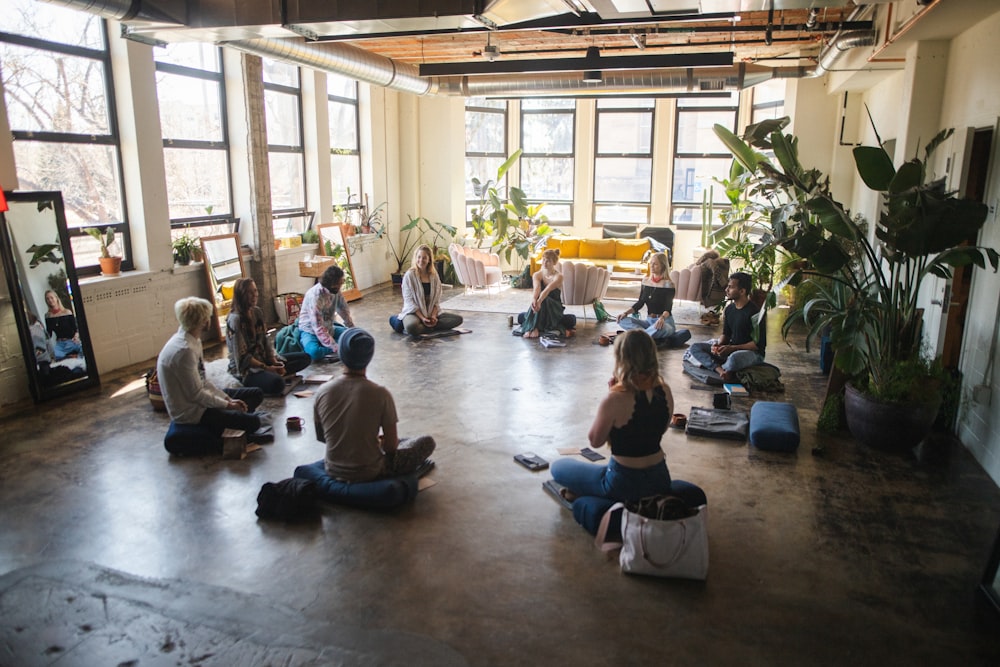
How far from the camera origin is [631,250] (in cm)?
1416

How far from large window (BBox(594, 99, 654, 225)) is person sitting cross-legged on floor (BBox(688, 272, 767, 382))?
8.11 meters

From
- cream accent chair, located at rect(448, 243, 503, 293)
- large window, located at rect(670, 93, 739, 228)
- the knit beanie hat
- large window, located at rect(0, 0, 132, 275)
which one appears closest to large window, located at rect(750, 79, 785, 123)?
large window, located at rect(670, 93, 739, 228)

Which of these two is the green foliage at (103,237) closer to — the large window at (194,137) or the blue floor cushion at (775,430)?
the large window at (194,137)

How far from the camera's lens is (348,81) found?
12.8 meters

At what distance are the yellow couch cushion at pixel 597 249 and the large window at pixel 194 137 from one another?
6934mm

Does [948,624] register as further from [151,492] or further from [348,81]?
[348,81]

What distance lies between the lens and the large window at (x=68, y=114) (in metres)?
7.08

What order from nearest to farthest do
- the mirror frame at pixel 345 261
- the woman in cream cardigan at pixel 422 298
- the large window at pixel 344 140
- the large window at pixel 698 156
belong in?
the woman in cream cardigan at pixel 422 298
the mirror frame at pixel 345 261
the large window at pixel 344 140
the large window at pixel 698 156

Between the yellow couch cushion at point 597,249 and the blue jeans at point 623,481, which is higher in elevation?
the yellow couch cushion at point 597,249

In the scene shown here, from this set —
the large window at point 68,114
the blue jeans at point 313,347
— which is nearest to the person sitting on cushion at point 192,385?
the blue jeans at point 313,347

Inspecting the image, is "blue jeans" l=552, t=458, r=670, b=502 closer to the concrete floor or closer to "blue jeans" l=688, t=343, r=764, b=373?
the concrete floor

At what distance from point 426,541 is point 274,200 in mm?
8117

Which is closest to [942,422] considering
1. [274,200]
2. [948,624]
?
[948,624]

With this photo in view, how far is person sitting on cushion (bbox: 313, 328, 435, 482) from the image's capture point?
4.54 m
